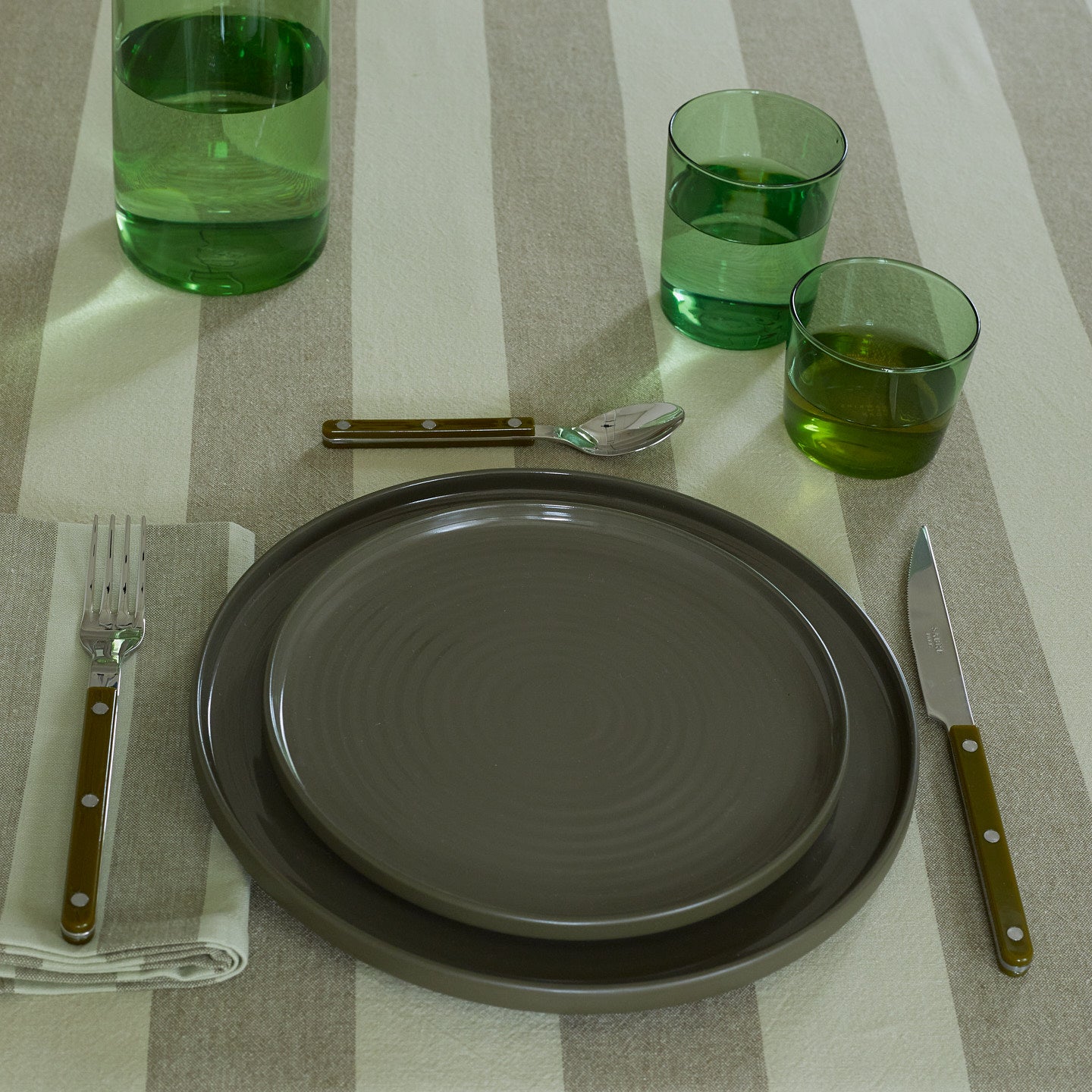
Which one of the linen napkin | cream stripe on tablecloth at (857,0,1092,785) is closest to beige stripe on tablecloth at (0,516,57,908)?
the linen napkin

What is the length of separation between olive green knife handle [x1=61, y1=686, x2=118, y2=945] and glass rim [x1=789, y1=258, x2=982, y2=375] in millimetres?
470

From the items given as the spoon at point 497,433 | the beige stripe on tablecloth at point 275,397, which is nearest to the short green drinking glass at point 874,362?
the spoon at point 497,433

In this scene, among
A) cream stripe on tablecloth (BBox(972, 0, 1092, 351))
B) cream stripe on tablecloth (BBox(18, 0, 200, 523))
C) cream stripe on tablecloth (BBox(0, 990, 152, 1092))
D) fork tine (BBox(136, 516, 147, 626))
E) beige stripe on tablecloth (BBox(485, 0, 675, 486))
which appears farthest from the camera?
cream stripe on tablecloth (BBox(972, 0, 1092, 351))

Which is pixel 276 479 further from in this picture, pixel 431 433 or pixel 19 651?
pixel 19 651

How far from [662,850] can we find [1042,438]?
498mm

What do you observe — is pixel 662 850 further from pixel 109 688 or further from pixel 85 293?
pixel 85 293

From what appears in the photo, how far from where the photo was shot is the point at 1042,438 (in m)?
0.89

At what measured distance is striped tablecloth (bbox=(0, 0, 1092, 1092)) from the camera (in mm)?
548

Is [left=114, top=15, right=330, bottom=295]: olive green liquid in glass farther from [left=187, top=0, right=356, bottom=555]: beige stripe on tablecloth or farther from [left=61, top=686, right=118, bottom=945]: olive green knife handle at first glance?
[left=61, top=686, right=118, bottom=945]: olive green knife handle

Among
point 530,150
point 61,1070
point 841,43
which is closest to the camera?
point 61,1070

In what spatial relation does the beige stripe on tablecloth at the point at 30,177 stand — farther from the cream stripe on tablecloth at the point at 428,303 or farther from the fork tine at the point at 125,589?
the cream stripe on tablecloth at the point at 428,303

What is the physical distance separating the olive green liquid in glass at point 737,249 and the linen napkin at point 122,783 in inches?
15.3

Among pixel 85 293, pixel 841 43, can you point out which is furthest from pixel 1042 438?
pixel 85 293

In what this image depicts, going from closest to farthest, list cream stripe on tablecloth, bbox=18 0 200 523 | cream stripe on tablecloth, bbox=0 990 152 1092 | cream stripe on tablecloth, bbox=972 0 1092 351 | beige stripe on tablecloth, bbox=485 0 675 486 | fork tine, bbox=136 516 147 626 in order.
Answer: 1. cream stripe on tablecloth, bbox=0 990 152 1092
2. fork tine, bbox=136 516 147 626
3. cream stripe on tablecloth, bbox=18 0 200 523
4. beige stripe on tablecloth, bbox=485 0 675 486
5. cream stripe on tablecloth, bbox=972 0 1092 351
